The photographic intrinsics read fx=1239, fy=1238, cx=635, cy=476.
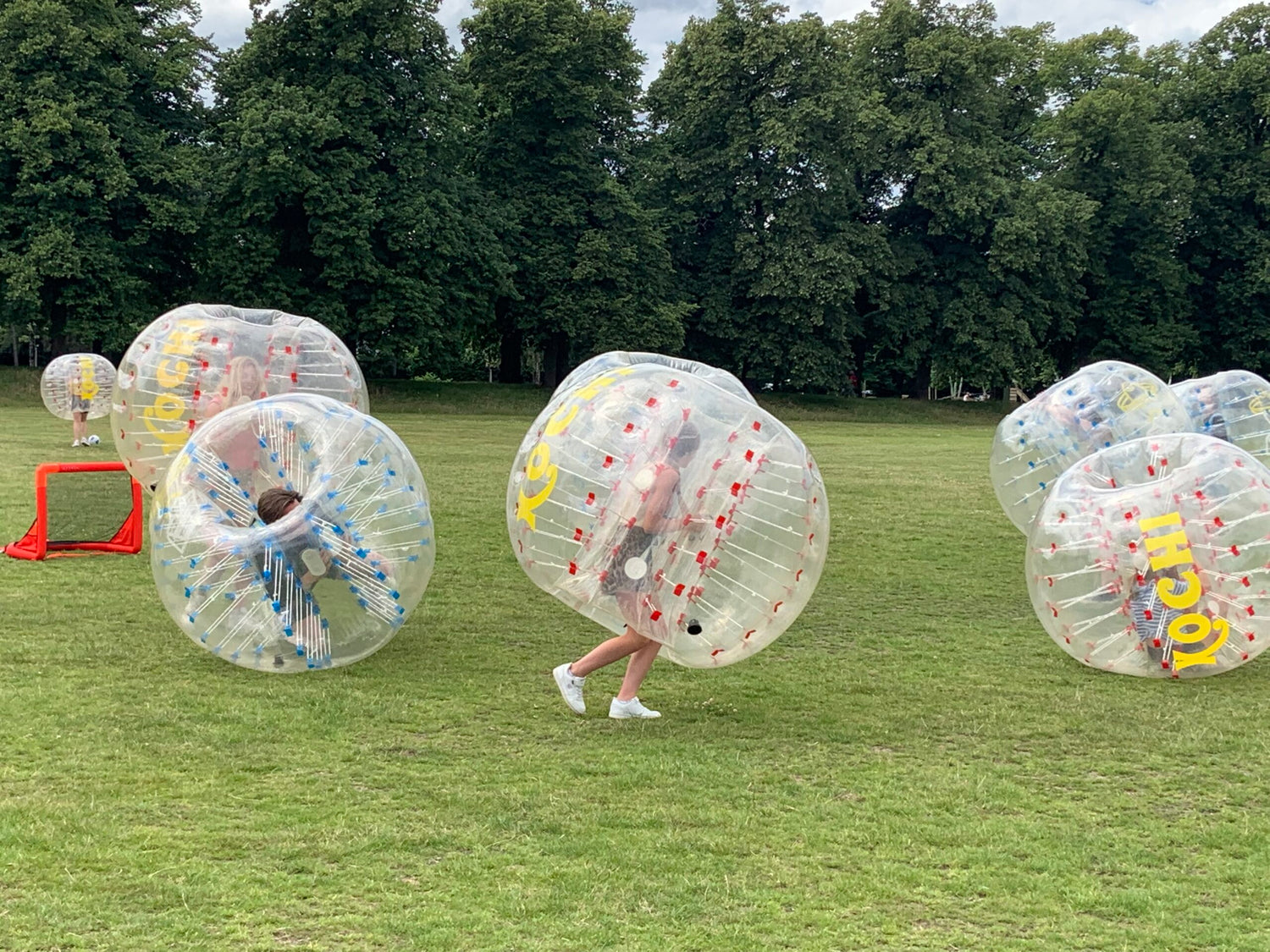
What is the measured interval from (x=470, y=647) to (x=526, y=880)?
3.84 meters

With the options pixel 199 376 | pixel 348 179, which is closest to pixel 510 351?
pixel 348 179

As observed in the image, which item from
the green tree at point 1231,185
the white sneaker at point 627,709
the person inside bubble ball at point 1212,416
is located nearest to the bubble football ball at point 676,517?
the white sneaker at point 627,709

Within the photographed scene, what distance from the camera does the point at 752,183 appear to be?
4372cm

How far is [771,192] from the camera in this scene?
4350 centimetres

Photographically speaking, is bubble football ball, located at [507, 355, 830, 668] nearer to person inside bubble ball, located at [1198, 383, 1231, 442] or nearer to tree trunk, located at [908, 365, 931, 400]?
person inside bubble ball, located at [1198, 383, 1231, 442]

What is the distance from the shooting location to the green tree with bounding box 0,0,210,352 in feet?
112

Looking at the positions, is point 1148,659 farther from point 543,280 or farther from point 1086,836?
point 543,280

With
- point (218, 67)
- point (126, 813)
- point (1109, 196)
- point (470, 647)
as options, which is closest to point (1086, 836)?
point (126, 813)

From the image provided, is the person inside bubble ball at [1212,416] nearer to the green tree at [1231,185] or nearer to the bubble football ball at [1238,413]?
the bubble football ball at [1238,413]

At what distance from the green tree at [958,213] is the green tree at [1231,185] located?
19.5ft

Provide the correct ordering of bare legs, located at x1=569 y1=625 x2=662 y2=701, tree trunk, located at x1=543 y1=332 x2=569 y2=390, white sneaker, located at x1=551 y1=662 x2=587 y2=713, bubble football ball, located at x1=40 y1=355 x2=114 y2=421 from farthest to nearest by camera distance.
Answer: tree trunk, located at x1=543 y1=332 x2=569 y2=390
bubble football ball, located at x1=40 y1=355 x2=114 y2=421
white sneaker, located at x1=551 y1=662 x2=587 y2=713
bare legs, located at x1=569 y1=625 x2=662 y2=701

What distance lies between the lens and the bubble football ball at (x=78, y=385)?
68.4 feet

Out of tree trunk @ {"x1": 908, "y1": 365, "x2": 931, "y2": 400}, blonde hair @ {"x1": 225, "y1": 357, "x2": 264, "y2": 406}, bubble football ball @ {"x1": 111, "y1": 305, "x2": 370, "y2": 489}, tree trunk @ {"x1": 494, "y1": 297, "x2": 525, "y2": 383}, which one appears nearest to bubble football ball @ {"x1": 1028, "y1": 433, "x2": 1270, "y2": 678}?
bubble football ball @ {"x1": 111, "y1": 305, "x2": 370, "y2": 489}

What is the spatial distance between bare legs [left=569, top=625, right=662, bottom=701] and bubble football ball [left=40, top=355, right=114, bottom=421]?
664 inches
